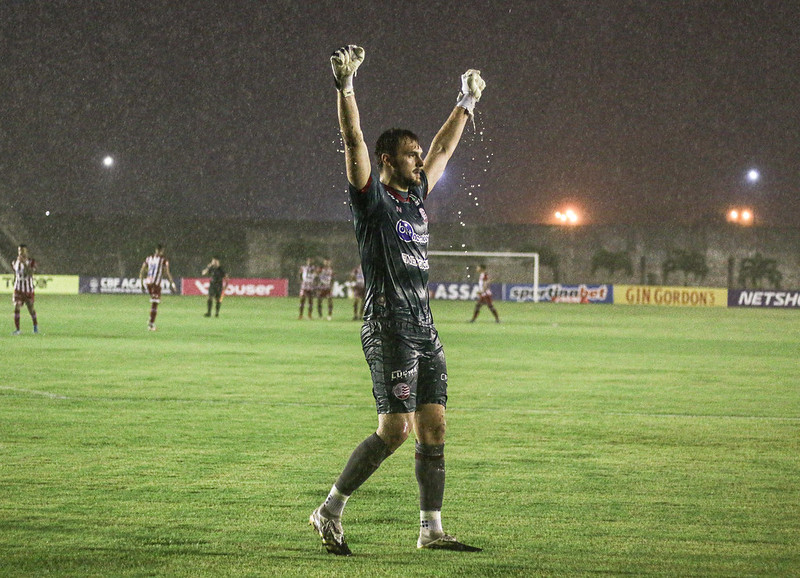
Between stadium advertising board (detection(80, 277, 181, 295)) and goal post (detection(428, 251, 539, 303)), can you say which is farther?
goal post (detection(428, 251, 539, 303))

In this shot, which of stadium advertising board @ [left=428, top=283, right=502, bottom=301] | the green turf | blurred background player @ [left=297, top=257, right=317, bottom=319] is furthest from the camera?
stadium advertising board @ [left=428, top=283, right=502, bottom=301]

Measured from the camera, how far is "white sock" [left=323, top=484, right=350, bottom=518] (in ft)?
19.7

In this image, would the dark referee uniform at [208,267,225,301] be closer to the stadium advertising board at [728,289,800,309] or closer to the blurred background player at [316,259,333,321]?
the blurred background player at [316,259,333,321]

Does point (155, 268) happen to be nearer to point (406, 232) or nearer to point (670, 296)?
point (406, 232)

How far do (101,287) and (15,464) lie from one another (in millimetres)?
55542

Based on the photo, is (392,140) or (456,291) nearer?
(392,140)

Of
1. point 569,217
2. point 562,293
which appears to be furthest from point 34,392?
point 569,217

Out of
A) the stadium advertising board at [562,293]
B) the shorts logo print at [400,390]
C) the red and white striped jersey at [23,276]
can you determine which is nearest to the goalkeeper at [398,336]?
the shorts logo print at [400,390]

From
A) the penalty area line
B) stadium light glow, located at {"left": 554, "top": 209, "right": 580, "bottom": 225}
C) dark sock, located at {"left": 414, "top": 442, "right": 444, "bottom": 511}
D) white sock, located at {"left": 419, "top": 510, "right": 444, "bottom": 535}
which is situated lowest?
the penalty area line

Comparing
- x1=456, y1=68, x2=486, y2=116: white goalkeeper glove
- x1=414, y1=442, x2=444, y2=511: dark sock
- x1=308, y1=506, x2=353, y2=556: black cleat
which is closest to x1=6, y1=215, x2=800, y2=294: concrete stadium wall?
x1=456, y1=68, x2=486, y2=116: white goalkeeper glove

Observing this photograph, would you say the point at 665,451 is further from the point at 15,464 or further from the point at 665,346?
the point at 665,346

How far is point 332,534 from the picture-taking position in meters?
5.88

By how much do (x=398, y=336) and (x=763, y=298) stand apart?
58.5 m

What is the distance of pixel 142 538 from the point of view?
609 cm
